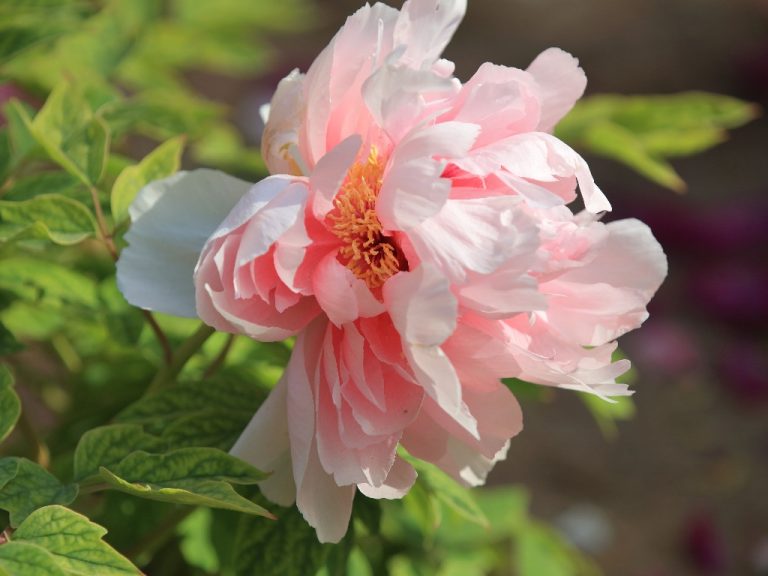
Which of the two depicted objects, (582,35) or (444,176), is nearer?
(444,176)

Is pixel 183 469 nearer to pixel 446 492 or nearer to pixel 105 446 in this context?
pixel 105 446

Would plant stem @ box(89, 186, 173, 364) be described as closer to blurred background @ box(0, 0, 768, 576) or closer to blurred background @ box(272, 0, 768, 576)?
blurred background @ box(0, 0, 768, 576)

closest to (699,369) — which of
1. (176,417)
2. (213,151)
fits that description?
(213,151)

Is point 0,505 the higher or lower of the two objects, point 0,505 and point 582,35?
the higher

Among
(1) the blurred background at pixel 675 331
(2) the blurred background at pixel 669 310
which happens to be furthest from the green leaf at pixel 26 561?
(1) the blurred background at pixel 675 331

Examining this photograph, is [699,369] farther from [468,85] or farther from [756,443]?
[468,85]

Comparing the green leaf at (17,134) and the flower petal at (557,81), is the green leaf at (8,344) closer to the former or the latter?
the green leaf at (17,134)

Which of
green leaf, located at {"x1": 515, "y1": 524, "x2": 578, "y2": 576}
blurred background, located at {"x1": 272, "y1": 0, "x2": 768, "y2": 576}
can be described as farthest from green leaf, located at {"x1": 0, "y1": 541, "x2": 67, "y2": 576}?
blurred background, located at {"x1": 272, "y1": 0, "x2": 768, "y2": 576}

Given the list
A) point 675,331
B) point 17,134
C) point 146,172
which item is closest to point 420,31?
point 146,172
